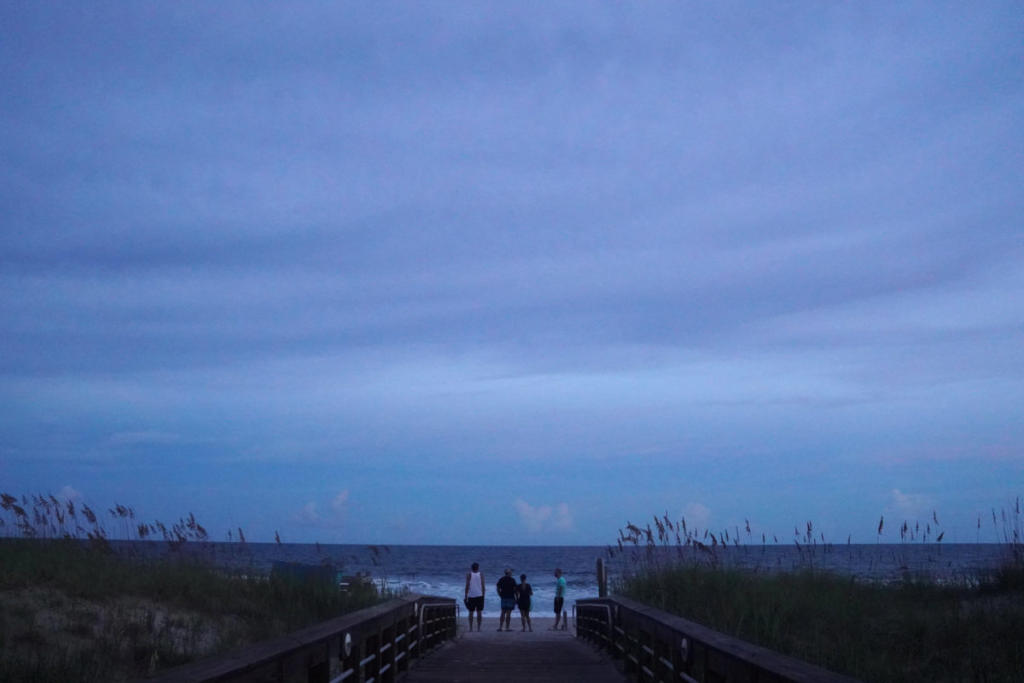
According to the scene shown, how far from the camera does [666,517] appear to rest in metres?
17.5

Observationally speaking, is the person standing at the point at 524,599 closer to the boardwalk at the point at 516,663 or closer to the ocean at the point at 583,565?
the ocean at the point at 583,565

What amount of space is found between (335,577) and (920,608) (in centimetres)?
782

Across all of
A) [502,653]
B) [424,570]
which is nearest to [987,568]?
[502,653]

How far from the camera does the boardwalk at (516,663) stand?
10.4 metres

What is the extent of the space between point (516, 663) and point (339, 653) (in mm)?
5571

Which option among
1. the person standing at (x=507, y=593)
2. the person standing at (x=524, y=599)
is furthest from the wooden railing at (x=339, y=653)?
the person standing at (x=524, y=599)

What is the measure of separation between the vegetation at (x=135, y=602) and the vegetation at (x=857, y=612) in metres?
4.40

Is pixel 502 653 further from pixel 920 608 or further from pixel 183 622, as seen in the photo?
pixel 920 608

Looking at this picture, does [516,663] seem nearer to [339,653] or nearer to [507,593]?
[339,653]

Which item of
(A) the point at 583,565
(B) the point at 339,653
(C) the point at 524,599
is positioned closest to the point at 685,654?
(B) the point at 339,653

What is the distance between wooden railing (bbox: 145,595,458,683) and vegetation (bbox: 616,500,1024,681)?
323cm

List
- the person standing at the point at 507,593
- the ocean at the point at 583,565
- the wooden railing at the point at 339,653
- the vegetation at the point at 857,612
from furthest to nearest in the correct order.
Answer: the person standing at the point at 507,593 → the ocean at the point at 583,565 → the vegetation at the point at 857,612 → the wooden railing at the point at 339,653

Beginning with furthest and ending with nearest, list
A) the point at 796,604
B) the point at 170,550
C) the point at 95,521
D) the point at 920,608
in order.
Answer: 1. the point at 95,521
2. the point at 170,550
3. the point at 920,608
4. the point at 796,604

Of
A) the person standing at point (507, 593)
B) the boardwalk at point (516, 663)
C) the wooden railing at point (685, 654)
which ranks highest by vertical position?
the wooden railing at point (685, 654)
